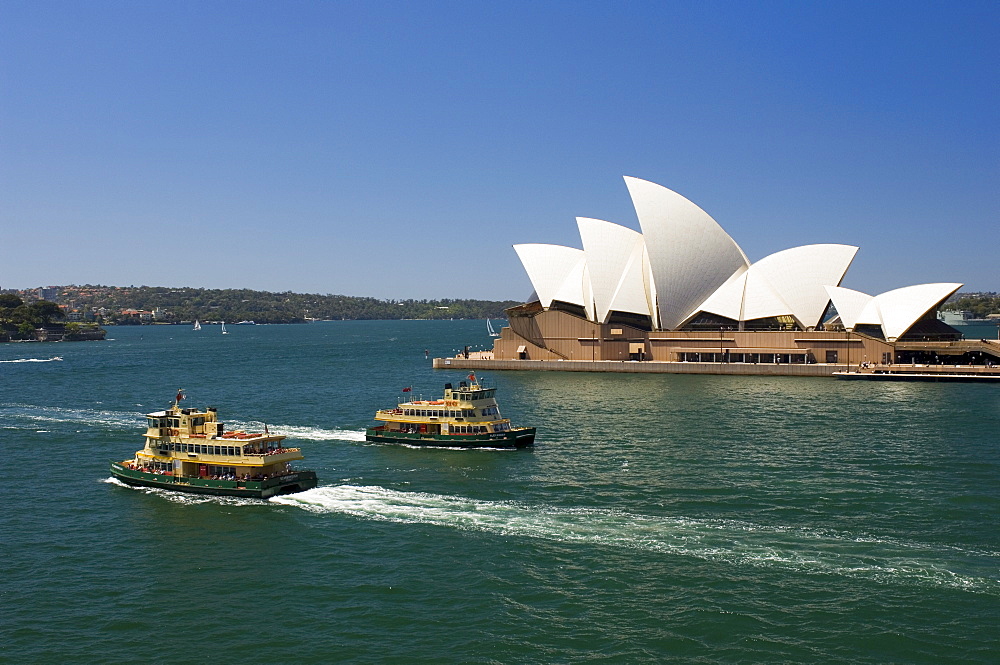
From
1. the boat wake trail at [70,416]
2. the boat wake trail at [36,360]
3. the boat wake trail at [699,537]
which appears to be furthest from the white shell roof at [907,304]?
the boat wake trail at [36,360]

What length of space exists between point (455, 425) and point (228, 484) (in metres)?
12.1

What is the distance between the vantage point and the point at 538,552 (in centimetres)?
2184

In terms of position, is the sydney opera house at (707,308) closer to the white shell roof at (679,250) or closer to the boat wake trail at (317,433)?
the white shell roof at (679,250)

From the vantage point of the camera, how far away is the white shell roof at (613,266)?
80438 mm

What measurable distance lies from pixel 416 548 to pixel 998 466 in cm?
2350

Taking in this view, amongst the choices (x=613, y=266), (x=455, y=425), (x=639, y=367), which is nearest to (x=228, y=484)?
(x=455, y=425)

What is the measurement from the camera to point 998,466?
31.7 m

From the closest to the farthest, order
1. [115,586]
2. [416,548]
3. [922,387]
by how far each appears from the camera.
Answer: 1. [115,586]
2. [416,548]
3. [922,387]

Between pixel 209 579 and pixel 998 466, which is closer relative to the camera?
pixel 209 579

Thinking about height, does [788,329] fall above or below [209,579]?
above

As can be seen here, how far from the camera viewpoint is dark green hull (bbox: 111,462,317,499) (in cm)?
2791

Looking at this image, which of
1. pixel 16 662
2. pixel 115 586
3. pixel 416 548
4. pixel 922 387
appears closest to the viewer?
pixel 16 662

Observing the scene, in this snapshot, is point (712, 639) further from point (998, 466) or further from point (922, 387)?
point (922, 387)

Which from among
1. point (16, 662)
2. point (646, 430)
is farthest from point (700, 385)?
point (16, 662)
